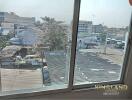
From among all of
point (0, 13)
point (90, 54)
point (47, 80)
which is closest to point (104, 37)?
point (90, 54)

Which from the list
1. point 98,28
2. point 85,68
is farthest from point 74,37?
point 85,68

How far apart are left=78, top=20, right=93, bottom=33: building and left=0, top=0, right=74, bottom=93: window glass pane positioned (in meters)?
0.12

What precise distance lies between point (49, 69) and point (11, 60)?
396 mm

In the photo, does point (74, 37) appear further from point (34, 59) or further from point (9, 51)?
point (9, 51)

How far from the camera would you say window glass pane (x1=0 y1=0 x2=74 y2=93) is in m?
1.80

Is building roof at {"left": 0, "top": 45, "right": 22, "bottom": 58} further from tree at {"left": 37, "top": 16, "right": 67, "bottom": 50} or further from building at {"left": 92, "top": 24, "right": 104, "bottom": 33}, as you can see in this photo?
building at {"left": 92, "top": 24, "right": 104, "bottom": 33}

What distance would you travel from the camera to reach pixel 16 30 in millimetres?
1833

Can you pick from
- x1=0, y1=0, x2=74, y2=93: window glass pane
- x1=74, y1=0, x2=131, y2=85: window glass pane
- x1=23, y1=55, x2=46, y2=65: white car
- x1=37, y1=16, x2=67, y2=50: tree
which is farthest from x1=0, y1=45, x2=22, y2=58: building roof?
x1=74, y1=0, x2=131, y2=85: window glass pane

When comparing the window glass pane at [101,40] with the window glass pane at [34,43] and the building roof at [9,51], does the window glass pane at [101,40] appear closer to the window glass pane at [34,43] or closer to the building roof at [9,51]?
the window glass pane at [34,43]

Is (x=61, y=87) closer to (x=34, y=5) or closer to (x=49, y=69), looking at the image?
(x=49, y=69)

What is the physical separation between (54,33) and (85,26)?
1.08 feet

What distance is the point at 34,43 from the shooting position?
1929 millimetres

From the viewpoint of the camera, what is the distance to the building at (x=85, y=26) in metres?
2.01

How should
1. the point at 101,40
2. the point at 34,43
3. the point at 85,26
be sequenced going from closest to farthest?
the point at 34,43 → the point at 85,26 → the point at 101,40
